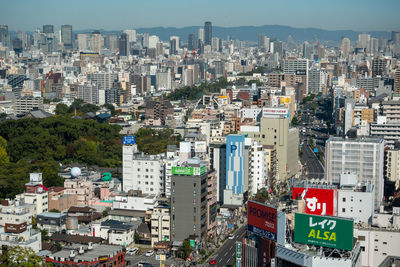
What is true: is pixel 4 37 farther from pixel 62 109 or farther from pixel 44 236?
pixel 44 236

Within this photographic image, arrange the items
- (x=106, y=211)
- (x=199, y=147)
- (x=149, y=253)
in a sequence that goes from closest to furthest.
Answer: (x=149, y=253) → (x=106, y=211) → (x=199, y=147)

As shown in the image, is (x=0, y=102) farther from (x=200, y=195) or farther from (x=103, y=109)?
(x=200, y=195)

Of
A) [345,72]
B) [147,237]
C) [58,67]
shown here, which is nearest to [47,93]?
[58,67]

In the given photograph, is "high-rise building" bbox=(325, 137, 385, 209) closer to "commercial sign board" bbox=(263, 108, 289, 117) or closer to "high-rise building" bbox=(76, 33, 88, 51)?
"commercial sign board" bbox=(263, 108, 289, 117)

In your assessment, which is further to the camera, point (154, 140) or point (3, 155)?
point (154, 140)

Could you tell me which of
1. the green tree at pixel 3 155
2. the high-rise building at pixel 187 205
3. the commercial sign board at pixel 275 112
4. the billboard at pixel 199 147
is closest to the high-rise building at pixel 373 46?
the commercial sign board at pixel 275 112

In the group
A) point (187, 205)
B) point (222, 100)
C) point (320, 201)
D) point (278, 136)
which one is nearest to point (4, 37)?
point (222, 100)

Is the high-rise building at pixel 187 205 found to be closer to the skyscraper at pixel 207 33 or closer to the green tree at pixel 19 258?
the green tree at pixel 19 258
